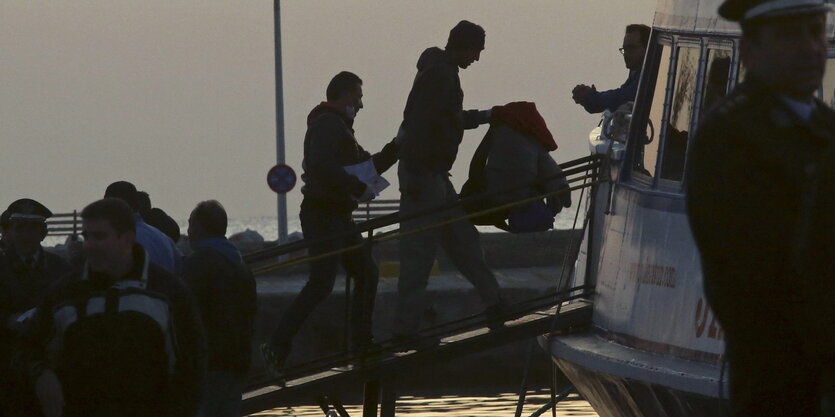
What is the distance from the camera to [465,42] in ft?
36.7

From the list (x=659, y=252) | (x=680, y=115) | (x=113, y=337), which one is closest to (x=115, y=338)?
(x=113, y=337)

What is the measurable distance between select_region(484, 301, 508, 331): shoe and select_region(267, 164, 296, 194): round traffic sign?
24.5 m

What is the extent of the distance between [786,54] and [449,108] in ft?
24.0

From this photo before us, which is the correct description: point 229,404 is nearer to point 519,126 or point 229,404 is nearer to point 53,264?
point 53,264

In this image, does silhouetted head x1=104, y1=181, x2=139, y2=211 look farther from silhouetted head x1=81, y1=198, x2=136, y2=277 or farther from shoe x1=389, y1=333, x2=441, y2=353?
silhouetted head x1=81, y1=198, x2=136, y2=277

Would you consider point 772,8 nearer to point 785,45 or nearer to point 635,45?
point 785,45

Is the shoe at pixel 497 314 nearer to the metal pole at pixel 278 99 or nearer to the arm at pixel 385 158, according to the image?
the arm at pixel 385 158

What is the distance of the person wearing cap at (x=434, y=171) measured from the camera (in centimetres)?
1128

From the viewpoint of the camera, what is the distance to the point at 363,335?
485 inches

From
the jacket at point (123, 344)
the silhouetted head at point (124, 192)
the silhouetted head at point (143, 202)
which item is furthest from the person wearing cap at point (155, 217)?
the jacket at point (123, 344)

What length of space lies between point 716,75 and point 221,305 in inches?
117

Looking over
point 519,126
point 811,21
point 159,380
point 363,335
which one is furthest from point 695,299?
point 811,21

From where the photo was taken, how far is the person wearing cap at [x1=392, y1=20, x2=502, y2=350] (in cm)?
1128

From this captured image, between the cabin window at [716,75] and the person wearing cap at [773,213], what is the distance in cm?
606
